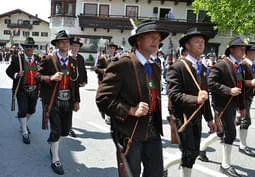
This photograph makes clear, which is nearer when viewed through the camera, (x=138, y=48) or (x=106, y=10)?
(x=138, y=48)

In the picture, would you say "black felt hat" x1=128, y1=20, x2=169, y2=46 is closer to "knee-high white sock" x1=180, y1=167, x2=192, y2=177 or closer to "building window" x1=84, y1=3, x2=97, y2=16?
"knee-high white sock" x1=180, y1=167, x2=192, y2=177

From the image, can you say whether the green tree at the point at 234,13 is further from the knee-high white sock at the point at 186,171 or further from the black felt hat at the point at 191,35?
the knee-high white sock at the point at 186,171

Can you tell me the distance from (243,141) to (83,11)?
102 feet

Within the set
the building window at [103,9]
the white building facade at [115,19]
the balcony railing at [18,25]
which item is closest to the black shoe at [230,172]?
the white building facade at [115,19]

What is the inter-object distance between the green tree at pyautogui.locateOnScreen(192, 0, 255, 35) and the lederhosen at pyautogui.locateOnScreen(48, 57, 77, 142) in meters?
16.0

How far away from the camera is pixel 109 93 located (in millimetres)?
2891

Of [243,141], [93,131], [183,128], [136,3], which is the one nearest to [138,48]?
[183,128]

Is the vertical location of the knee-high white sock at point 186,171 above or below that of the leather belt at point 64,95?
below

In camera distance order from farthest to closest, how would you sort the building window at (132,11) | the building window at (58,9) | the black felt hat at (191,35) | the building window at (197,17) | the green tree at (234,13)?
the building window at (197,17) < the building window at (132,11) < the building window at (58,9) < the green tree at (234,13) < the black felt hat at (191,35)

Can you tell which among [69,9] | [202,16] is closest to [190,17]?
[202,16]

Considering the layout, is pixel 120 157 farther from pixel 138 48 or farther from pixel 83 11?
pixel 83 11

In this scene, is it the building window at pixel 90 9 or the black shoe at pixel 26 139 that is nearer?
the black shoe at pixel 26 139

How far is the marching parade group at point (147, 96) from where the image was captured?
2.91 meters

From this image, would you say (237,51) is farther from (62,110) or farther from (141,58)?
(62,110)
